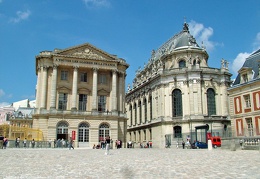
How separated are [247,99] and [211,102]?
15701mm

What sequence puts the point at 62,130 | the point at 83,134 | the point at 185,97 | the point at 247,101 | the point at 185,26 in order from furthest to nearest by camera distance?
the point at 185,26, the point at 185,97, the point at 83,134, the point at 62,130, the point at 247,101

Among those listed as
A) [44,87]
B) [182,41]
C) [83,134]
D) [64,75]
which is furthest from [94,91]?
[182,41]

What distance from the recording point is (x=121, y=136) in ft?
142

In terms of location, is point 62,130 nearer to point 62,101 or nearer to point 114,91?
point 62,101

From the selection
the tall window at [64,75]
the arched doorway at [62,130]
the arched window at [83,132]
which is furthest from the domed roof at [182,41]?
the arched doorway at [62,130]

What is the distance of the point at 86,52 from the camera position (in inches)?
1692

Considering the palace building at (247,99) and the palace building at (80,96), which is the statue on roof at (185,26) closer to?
the palace building at (80,96)

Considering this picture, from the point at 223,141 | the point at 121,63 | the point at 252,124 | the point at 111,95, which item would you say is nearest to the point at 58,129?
the point at 111,95

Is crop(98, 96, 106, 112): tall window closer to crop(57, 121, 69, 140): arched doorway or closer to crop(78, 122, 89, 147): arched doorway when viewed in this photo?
crop(78, 122, 89, 147): arched doorway

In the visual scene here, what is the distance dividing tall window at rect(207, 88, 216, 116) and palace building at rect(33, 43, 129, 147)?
14764mm

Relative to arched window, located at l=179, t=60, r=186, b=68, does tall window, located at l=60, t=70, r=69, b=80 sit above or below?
below

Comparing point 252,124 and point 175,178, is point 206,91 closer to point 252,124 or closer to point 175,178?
point 252,124

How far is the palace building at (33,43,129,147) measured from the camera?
39719 mm

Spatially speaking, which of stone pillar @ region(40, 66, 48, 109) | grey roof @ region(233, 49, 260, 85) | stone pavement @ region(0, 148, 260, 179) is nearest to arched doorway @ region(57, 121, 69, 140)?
stone pillar @ region(40, 66, 48, 109)
